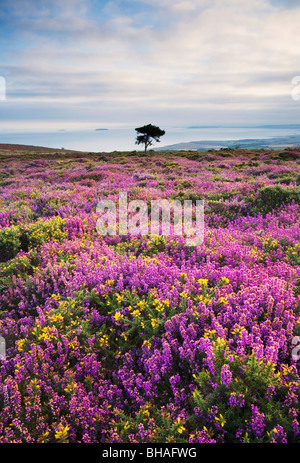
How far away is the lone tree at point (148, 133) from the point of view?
3130 inches

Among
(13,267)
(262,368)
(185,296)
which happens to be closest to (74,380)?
(185,296)

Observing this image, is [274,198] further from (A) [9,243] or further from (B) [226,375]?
(B) [226,375]

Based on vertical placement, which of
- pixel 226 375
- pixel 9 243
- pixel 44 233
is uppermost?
pixel 44 233

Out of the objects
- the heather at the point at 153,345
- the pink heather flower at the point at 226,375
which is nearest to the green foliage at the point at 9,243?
the heather at the point at 153,345

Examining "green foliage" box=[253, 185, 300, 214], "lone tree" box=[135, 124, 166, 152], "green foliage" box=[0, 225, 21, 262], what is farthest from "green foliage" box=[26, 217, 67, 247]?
"lone tree" box=[135, 124, 166, 152]

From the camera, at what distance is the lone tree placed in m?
79.5

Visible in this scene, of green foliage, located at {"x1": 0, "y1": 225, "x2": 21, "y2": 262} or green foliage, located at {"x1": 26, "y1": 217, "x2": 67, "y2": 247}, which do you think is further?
green foliage, located at {"x1": 26, "y1": 217, "x2": 67, "y2": 247}

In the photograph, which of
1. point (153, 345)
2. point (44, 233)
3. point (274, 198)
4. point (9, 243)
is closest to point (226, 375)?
point (153, 345)

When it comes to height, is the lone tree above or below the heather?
above

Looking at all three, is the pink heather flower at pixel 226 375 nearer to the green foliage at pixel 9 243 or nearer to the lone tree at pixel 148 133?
the green foliage at pixel 9 243

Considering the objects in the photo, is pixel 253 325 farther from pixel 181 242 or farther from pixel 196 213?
pixel 196 213

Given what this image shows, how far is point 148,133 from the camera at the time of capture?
263 ft

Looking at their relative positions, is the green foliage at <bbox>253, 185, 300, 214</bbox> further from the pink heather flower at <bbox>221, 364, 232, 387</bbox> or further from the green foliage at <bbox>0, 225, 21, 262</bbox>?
the pink heather flower at <bbox>221, 364, 232, 387</bbox>

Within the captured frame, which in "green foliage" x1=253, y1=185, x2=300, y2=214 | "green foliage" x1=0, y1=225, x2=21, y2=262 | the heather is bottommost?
the heather
